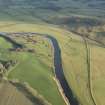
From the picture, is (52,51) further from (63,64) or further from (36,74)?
(36,74)

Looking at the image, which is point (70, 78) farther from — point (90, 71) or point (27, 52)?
point (27, 52)

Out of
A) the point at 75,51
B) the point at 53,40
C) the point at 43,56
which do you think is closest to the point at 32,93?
the point at 43,56

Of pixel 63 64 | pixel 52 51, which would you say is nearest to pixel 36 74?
pixel 63 64

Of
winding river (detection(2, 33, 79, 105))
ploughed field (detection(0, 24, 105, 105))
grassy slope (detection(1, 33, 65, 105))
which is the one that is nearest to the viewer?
winding river (detection(2, 33, 79, 105))

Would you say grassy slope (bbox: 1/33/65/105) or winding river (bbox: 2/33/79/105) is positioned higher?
grassy slope (bbox: 1/33/65/105)

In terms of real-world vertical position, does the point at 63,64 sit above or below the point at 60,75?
above

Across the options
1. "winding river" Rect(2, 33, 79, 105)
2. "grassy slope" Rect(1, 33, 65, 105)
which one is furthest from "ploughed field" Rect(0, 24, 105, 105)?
"winding river" Rect(2, 33, 79, 105)

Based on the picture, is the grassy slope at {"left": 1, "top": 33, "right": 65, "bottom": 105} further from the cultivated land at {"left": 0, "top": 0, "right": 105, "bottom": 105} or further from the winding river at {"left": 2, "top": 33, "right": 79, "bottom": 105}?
the winding river at {"left": 2, "top": 33, "right": 79, "bottom": 105}

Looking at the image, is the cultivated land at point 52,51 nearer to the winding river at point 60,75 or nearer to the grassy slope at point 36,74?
the grassy slope at point 36,74

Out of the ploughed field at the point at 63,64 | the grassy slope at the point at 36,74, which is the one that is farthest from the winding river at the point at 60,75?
the grassy slope at the point at 36,74
